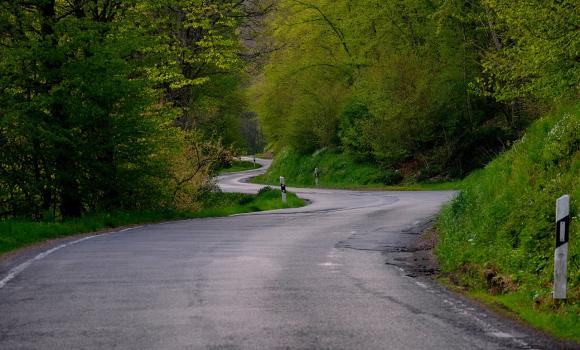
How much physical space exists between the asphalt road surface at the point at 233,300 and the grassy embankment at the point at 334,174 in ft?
81.9

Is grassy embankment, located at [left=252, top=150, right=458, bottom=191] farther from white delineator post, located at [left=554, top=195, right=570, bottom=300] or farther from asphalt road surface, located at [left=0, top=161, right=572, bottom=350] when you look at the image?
white delineator post, located at [left=554, top=195, right=570, bottom=300]

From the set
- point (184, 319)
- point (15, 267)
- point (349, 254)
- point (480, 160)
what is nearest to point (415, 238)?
point (349, 254)

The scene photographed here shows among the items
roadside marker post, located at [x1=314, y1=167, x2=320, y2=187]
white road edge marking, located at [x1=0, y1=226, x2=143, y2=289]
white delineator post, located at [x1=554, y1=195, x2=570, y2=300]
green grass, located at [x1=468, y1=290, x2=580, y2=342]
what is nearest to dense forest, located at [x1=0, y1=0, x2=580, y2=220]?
roadside marker post, located at [x1=314, y1=167, x2=320, y2=187]

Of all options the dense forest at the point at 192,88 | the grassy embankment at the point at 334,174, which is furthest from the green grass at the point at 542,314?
the grassy embankment at the point at 334,174

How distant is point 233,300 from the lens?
25.9 ft

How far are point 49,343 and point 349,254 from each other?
7.10m

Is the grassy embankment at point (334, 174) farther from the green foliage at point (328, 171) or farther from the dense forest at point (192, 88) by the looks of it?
the dense forest at point (192, 88)

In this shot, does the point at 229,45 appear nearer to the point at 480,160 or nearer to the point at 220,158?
the point at 220,158

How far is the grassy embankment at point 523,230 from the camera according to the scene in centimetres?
778

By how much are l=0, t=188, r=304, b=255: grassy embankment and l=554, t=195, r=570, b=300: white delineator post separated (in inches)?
396

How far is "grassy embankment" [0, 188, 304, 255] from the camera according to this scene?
49.3 feet

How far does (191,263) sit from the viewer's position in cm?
1103

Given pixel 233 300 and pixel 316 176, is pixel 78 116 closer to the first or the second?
pixel 233 300

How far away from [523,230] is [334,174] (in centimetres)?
3727
